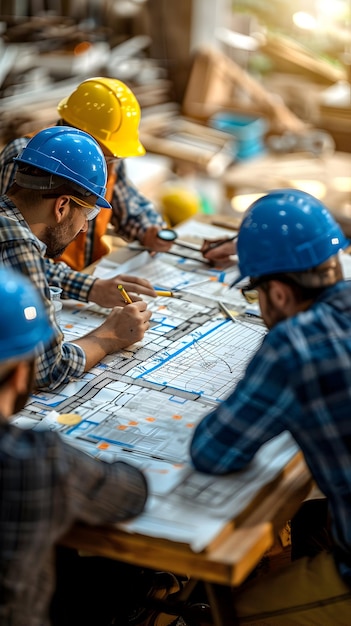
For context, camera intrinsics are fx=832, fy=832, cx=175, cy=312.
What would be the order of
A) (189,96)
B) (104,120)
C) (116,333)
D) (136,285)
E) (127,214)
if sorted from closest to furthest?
(116,333)
(136,285)
(104,120)
(127,214)
(189,96)

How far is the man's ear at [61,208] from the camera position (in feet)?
10.0

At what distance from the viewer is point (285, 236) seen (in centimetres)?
242

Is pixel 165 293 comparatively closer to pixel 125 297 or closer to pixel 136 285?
pixel 136 285

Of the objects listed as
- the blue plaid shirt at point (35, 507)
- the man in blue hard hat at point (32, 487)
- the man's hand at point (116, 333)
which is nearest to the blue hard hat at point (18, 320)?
the man in blue hard hat at point (32, 487)

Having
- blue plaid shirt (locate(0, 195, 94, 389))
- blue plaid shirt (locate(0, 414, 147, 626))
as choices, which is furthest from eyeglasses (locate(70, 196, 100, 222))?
blue plaid shirt (locate(0, 414, 147, 626))

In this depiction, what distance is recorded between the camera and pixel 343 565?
8.11ft

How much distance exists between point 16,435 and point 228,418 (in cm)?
59

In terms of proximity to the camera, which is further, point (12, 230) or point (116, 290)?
point (116, 290)

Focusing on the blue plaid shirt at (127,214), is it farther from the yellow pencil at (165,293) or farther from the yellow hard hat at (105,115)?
the yellow pencil at (165,293)

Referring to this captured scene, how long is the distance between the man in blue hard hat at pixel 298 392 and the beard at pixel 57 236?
0.85m

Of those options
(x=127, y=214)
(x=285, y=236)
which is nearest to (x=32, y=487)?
(x=285, y=236)

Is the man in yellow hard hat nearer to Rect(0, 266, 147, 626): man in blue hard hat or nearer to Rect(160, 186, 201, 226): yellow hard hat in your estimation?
Rect(0, 266, 147, 626): man in blue hard hat

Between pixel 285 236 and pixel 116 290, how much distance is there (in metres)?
1.31

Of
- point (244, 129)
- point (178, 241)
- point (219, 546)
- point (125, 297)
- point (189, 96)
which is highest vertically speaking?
point (219, 546)
